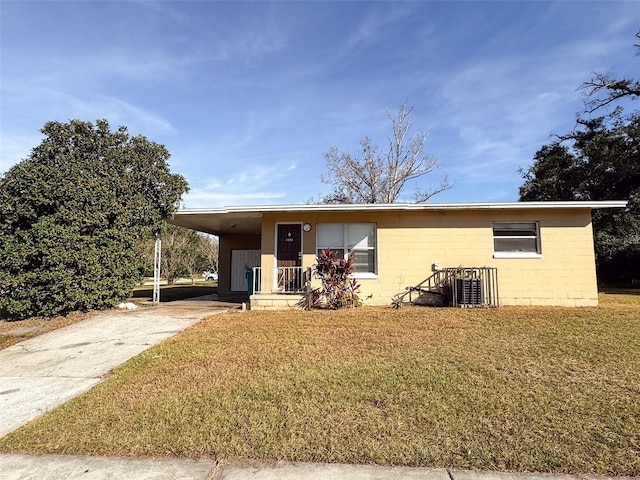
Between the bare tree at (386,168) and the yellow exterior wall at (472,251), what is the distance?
14.0 meters

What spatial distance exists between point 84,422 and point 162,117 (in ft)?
34.9

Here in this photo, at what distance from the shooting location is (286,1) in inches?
347

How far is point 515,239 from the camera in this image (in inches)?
378

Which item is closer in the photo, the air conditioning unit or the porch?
the air conditioning unit

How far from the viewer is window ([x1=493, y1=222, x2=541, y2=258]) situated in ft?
31.2

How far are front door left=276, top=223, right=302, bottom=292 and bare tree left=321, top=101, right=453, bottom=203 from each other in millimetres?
14287

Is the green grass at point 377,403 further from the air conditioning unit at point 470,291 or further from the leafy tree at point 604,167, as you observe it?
the leafy tree at point 604,167

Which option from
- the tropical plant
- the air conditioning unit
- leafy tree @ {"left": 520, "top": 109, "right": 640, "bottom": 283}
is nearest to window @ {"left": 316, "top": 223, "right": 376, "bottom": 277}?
the tropical plant

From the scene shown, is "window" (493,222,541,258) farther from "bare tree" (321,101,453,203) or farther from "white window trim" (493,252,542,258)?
"bare tree" (321,101,453,203)

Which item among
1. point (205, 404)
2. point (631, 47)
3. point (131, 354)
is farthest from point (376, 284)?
point (631, 47)

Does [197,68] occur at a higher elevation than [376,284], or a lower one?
higher

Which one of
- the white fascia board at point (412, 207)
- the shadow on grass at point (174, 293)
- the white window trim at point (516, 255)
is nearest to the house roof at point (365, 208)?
the white fascia board at point (412, 207)

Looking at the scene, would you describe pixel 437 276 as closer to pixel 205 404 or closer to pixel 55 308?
pixel 205 404

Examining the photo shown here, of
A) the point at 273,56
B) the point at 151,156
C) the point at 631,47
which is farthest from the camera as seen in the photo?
the point at 631,47
